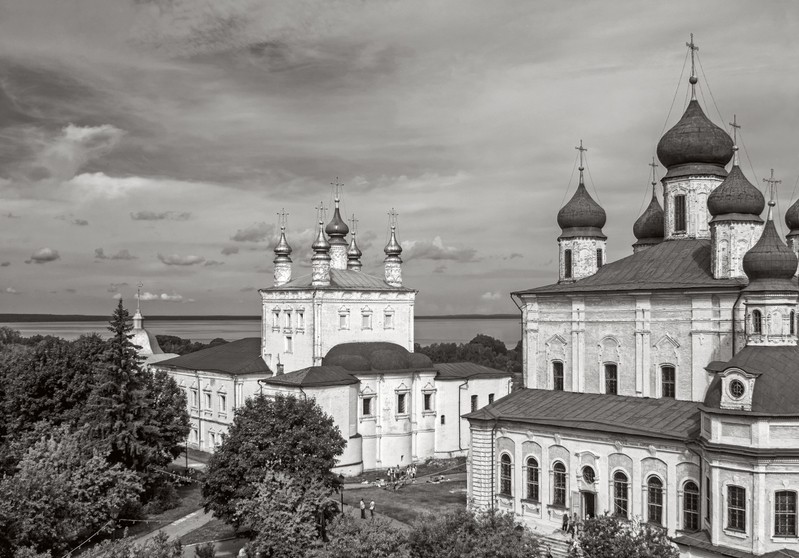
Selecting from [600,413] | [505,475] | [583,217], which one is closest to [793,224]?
[583,217]

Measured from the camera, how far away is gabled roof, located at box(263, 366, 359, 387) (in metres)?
36.5

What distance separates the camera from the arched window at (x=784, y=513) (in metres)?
20.7

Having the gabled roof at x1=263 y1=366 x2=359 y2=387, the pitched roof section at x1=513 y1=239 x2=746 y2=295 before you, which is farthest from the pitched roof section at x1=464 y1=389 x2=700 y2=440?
the gabled roof at x1=263 y1=366 x2=359 y2=387

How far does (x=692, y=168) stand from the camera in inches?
1252

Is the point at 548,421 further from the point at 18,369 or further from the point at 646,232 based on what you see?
the point at 18,369

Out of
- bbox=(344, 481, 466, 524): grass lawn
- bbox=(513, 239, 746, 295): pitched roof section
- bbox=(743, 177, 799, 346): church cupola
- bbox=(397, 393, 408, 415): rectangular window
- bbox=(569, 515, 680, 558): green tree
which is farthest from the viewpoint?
bbox=(397, 393, 408, 415): rectangular window

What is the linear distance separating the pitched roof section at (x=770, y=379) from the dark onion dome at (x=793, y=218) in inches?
481

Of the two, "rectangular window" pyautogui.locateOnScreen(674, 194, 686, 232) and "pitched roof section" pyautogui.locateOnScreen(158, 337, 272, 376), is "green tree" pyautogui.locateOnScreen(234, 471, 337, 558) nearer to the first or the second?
"rectangular window" pyautogui.locateOnScreen(674, 194, 686, 232)

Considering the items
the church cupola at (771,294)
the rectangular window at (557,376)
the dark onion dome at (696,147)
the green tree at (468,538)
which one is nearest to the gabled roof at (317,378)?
the rectangular window at (557,376)

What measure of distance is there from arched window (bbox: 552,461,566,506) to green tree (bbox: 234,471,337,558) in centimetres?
863

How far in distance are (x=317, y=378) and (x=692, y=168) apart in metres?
19.8

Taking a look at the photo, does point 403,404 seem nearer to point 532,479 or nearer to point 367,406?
point 367,406

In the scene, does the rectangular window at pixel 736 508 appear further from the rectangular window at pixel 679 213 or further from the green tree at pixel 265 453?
the rectangular window at pixel 679 213

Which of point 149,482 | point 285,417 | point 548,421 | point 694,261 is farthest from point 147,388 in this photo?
point 694,261
